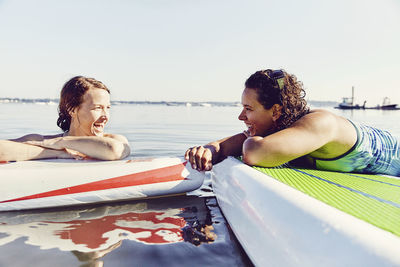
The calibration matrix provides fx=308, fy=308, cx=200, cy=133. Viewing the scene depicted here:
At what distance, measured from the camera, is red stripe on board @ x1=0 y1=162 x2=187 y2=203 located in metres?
2.65

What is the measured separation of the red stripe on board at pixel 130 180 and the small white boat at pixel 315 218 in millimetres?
784

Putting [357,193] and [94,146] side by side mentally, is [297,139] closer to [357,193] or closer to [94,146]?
[357,193]

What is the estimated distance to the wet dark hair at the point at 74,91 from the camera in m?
3.32

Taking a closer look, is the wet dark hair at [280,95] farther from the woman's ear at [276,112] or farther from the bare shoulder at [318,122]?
the bare shoulder at [318,122]

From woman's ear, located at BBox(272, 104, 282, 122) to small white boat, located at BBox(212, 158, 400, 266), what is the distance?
19.5 inches

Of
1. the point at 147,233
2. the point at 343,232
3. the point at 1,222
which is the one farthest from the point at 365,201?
the point at 1,222

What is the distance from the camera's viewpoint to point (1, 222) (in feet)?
8.01

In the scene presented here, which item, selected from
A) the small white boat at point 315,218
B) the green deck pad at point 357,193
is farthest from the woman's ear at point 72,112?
the green deck pad at point 357,193

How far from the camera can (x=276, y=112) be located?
2490mm

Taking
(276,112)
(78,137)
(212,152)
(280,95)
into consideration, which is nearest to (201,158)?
(212,152)

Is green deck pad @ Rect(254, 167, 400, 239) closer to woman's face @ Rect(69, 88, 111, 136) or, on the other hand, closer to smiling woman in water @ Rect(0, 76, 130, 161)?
smiling woman in water @ Rect(0, 76, 130, 161)

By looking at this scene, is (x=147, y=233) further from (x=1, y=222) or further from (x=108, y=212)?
(x=1, y=222)

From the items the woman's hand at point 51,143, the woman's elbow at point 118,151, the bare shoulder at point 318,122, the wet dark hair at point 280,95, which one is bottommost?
the woman's elbow at point 118,151

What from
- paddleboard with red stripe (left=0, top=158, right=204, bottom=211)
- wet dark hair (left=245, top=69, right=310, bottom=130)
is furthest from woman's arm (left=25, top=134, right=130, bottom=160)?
wet dark hair (left=245, top=69, right=310, bottom=130)
